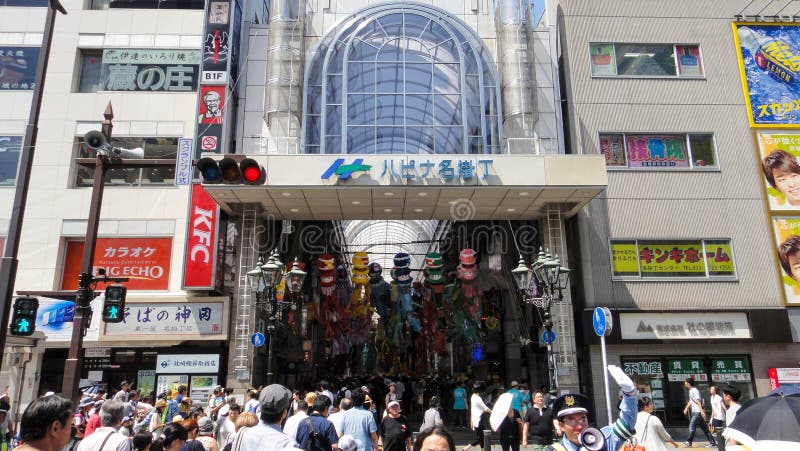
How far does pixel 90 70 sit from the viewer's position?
1953cm

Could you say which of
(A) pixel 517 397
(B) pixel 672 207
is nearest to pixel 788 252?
(B) pixel 672 207

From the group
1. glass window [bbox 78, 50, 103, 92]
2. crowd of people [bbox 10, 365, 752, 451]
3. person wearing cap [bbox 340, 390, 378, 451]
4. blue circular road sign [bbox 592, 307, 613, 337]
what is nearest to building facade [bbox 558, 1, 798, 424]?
blue circular road sign [bbox 592, 307, 613, 337]

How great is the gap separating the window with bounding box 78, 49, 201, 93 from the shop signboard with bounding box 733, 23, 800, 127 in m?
19.4

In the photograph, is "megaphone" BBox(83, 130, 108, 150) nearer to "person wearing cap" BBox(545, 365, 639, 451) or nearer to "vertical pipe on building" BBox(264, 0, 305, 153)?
"vertical pipe on building" BBox(264, 0, 305, 153)

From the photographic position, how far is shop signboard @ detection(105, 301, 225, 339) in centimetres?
1680

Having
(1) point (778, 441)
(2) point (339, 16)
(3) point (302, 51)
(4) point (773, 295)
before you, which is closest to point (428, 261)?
(3) point (302, 51)

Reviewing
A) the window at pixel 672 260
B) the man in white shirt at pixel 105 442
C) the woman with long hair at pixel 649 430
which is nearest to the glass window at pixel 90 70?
the man in white shirt at pixel 105 442

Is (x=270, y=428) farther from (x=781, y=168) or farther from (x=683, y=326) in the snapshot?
(x=781, y=168)

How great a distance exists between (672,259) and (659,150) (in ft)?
12.5

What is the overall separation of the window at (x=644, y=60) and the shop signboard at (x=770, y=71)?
171 cm

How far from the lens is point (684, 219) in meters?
18.2

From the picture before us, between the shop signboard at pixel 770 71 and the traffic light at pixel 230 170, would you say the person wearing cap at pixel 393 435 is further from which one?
the shop signboard at pixel 770 71

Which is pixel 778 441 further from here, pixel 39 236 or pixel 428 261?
pixel 39 236

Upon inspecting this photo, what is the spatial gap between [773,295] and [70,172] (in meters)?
23.5
